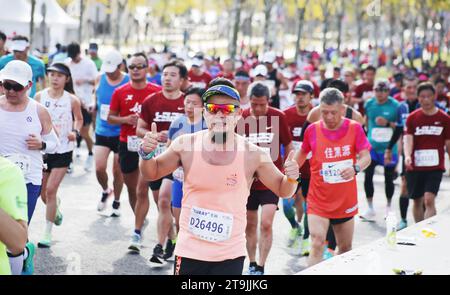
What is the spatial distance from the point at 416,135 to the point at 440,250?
326 cm

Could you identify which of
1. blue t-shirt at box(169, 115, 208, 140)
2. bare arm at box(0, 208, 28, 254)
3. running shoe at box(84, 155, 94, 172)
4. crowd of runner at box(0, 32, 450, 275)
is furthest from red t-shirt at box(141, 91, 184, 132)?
running shoe at box(84, 155, 94, 172)

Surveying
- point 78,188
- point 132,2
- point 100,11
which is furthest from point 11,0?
point 78,188

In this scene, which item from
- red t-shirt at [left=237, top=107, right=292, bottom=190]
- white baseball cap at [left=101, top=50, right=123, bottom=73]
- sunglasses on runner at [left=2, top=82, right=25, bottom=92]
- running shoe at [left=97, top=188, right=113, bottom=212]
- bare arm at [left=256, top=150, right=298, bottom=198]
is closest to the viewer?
bare arm at [left=256, top=150, right=298, bottom=198]

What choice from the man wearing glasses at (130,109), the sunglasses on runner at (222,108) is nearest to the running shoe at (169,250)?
the man wearing glasses at (130,109)

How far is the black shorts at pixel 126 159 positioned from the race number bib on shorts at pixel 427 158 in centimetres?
331

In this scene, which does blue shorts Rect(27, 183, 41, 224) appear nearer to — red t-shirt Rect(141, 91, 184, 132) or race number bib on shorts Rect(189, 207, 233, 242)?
red t-shirt Rect(141, 91, 184, 132)

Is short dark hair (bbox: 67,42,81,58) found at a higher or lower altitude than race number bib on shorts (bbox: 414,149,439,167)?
higher

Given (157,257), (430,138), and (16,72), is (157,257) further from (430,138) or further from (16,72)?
(430,138)

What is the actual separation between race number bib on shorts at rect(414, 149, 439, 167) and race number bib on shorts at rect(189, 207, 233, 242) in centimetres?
550

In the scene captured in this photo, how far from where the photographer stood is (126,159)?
10492 millimetres

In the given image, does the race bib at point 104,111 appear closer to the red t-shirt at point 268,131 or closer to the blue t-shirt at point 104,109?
the blue t-shirt at point 104,109

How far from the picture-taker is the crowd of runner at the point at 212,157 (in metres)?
5.55

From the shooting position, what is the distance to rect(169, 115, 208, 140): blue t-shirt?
8.72 meters
